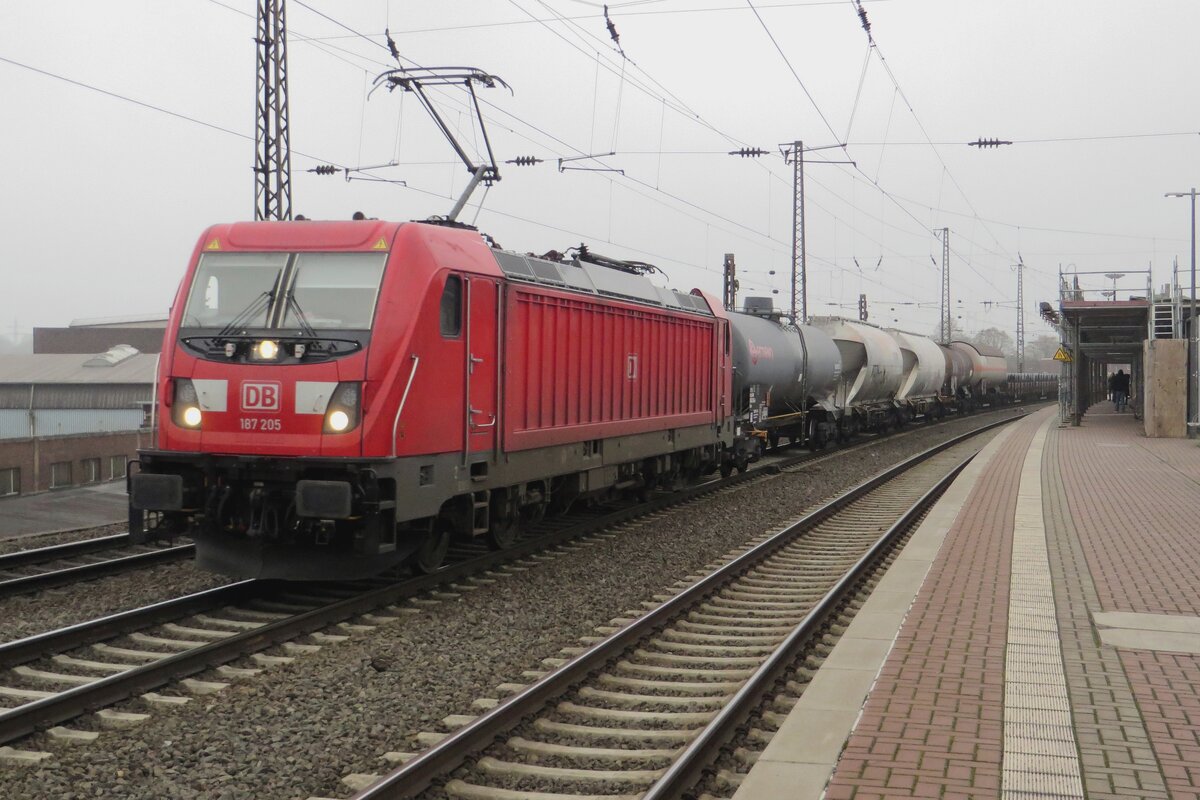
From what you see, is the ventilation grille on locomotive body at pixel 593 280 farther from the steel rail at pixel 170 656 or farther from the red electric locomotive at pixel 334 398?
the steel rail at pixel 170 656

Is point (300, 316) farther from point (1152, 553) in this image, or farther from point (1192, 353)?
point (1192, 353)

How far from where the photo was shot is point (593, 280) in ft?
44.1

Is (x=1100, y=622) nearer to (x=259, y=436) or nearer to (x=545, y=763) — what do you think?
(x=545, y=763)

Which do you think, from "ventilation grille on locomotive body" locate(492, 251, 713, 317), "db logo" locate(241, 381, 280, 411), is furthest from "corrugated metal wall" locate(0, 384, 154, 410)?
"db logo" locate(241, 381, 280, 411)

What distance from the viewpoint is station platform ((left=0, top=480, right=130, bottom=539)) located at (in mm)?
13966

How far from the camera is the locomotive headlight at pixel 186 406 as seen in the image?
9.30m

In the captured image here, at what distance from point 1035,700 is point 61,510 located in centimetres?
1372

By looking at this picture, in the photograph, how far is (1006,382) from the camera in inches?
2427

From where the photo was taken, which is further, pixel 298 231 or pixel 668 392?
Result: pixel 668 392

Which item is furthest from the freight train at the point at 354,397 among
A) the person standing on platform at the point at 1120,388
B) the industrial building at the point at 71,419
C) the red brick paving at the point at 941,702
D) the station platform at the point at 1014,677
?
the person standing on platform at the point at 1120,388

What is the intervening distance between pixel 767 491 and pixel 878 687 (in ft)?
41.2

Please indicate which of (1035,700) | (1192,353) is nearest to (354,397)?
(1035,700)

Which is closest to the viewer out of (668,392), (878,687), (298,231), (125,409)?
(878,687)

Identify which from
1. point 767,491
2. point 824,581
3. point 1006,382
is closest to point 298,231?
point 824,581
